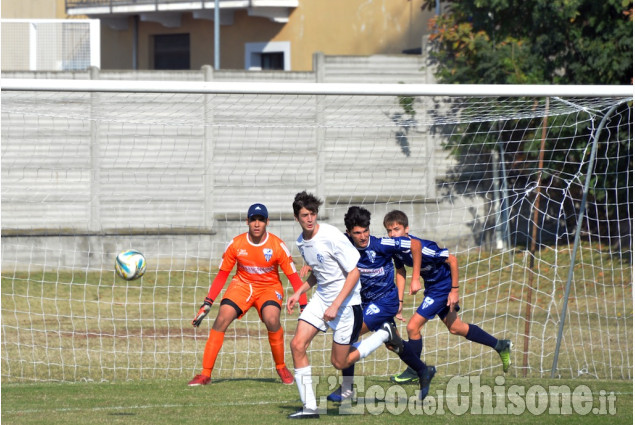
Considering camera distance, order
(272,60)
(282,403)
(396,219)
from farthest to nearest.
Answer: (272,60) → (396,219) → (282,403)

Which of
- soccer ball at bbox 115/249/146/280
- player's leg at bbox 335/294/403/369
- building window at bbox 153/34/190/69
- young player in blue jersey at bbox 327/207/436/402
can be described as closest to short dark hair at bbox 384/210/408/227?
young player in blue jersey at bbox 327/207/436/402

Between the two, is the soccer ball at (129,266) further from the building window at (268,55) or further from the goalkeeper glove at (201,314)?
the building window at (268,55)

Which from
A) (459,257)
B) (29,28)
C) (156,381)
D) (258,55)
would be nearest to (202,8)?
(258,55)

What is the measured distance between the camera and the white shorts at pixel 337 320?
21.3 ft

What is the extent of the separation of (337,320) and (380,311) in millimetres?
523

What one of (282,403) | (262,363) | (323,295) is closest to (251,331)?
(262,363)

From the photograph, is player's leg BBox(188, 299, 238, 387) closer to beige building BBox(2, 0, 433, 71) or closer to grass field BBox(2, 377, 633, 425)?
grass field BBox(2, 377, 633, 425)

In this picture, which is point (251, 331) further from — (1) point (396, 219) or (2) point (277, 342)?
(1) point (396, 219)

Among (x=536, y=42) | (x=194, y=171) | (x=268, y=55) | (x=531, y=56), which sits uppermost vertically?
(x=268, y=55)

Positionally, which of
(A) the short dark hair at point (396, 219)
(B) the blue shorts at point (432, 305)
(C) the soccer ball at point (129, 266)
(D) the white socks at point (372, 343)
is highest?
(A) the short dark hair at point (396, 219)

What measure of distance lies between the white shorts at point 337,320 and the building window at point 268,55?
16.3m

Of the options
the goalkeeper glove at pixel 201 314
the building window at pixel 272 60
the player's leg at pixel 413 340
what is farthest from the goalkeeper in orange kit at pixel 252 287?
the building window at pixel 272 60

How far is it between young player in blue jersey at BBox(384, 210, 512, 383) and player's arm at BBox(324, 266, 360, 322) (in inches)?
33.6

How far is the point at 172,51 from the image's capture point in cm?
2414
